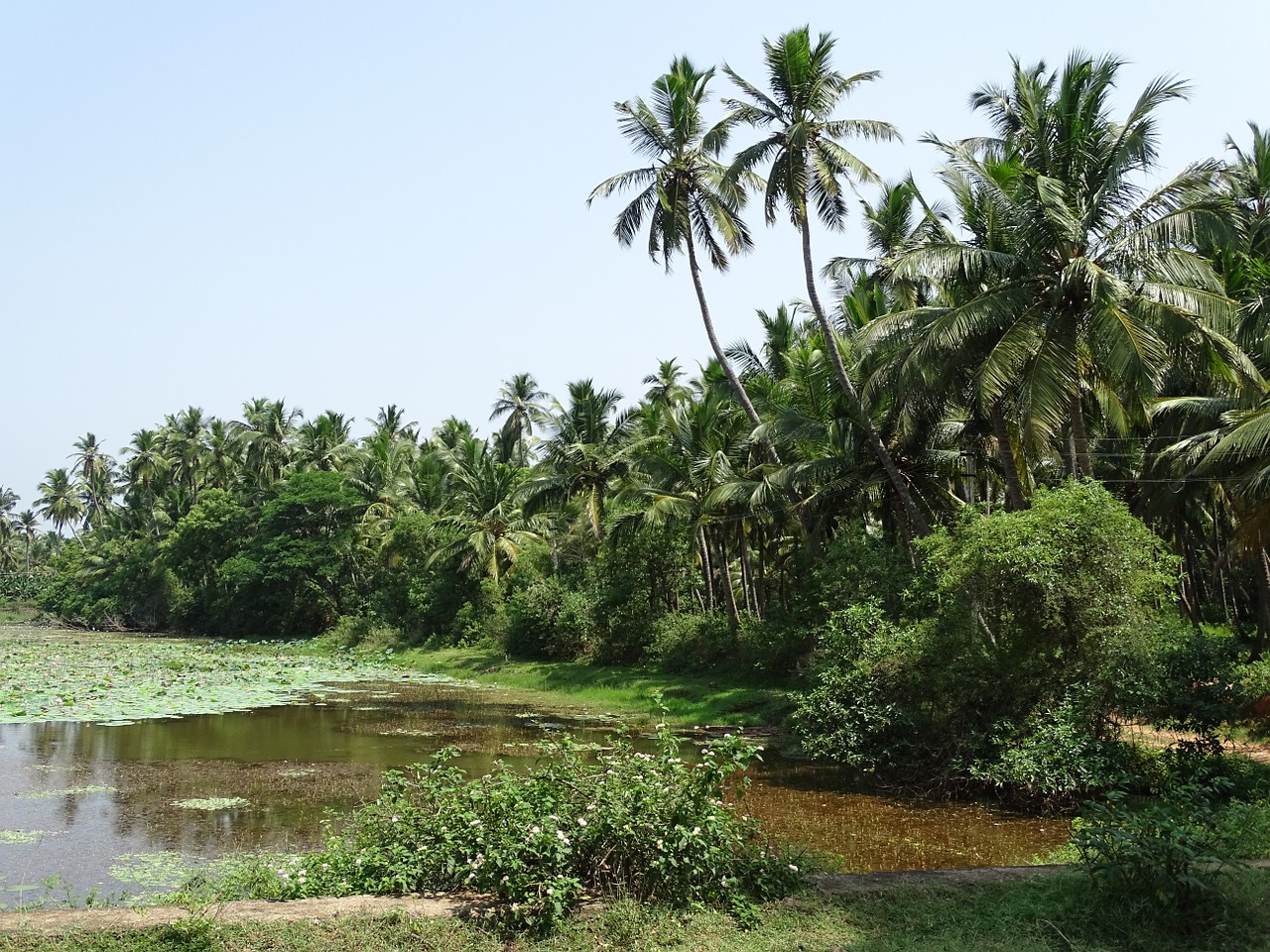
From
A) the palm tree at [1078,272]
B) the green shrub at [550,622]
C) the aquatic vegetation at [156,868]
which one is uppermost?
the palm tree at [1078,272]

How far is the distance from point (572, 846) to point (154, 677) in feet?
90.8

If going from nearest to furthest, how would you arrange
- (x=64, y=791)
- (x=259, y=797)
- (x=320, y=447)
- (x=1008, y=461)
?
(x=259, y=797)
(x=64, y=791)
(x=1008, y=461)
(x=320, y=447)

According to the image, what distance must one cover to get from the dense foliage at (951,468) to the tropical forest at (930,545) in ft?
0.25

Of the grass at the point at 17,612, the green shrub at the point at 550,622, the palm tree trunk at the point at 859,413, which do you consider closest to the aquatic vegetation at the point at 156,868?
the palm tree trunk at the point at 859,413

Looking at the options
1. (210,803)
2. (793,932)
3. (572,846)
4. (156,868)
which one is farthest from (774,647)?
(793,932)

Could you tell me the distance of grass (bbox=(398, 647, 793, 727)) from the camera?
21859 mm

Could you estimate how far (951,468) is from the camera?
22.5 metres

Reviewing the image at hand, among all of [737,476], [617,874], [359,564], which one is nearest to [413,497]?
[359,564]

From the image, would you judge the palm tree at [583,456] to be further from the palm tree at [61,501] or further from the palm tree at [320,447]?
the palm tree at [61,501]

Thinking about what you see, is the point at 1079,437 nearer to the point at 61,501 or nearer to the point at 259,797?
the point at 259,797

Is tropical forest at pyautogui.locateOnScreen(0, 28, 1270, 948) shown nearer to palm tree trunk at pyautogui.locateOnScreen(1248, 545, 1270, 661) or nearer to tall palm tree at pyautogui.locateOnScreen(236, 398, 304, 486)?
palm tree trunk at pyautogui.locateOnScreen(1248, 545, 1270, 661)

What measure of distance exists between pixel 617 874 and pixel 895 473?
14647 millimetres

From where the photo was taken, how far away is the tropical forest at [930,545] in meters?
7.04

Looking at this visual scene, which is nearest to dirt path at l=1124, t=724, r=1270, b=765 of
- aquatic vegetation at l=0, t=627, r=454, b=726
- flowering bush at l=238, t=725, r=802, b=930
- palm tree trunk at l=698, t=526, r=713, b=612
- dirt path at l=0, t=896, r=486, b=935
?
flowering bush at l=238, t=725, r=802, b=930
